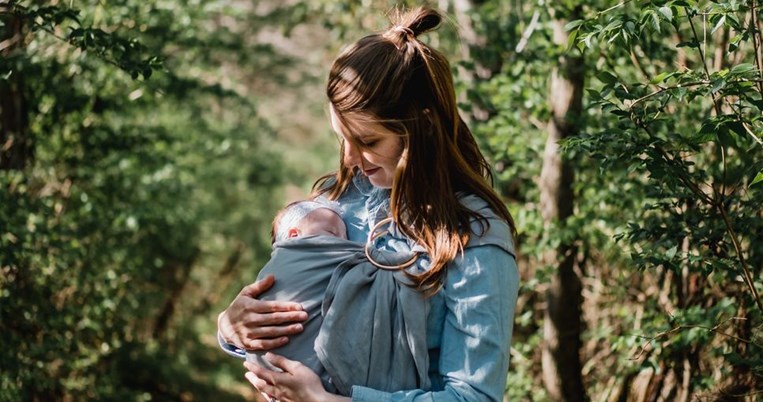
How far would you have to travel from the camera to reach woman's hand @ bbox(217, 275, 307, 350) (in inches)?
74.4

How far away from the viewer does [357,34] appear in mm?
6012

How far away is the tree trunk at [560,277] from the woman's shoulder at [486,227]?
158 centimetres

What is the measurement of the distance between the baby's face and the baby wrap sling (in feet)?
0.58

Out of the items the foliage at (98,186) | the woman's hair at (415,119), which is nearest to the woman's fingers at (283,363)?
the woman's hair at (415,119)

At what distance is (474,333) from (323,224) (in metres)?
0.53

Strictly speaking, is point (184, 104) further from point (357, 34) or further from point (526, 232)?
point (526, 232)

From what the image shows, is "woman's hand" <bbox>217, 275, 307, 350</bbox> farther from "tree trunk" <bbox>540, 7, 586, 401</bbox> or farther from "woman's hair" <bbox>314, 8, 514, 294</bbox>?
"tree trunk" <bbox>540, 7, 586, 401</bbox>

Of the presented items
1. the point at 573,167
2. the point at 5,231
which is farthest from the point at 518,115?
the point at 5,231

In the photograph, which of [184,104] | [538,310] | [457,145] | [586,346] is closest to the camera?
[457,145]

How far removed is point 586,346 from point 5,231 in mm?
2750

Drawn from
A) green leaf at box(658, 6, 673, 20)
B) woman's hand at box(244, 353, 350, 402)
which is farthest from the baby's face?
green leaf at box(658, 6, 673, 20)

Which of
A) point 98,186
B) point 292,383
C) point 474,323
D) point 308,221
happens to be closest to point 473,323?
point 474,323

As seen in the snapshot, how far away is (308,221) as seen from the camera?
211 cm

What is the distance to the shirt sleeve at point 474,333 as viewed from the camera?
1747mm
